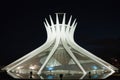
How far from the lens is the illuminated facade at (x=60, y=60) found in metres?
39.7

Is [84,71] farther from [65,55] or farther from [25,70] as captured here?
[25,70]

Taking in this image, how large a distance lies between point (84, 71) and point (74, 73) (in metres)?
1.32

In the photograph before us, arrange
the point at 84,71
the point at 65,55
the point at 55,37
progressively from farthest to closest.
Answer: the point at 55,37, the point at 65,55, the point at 84,71

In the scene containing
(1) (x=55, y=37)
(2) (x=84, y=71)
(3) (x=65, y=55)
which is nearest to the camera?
(2) (x=84, y=71)

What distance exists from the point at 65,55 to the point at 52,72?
364cm

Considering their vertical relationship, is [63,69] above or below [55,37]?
below

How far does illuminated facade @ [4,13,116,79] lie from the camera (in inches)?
1563

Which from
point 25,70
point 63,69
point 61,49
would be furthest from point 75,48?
point 25,70

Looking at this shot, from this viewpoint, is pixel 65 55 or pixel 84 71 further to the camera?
pixel 65 55

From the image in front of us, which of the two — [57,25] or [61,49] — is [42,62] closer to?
[61,49]

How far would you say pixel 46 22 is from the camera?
147 ft

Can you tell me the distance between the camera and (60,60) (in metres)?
41.3

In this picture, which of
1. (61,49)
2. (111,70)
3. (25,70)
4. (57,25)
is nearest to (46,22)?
(57,25)

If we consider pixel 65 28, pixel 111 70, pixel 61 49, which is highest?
pixel 65 28
